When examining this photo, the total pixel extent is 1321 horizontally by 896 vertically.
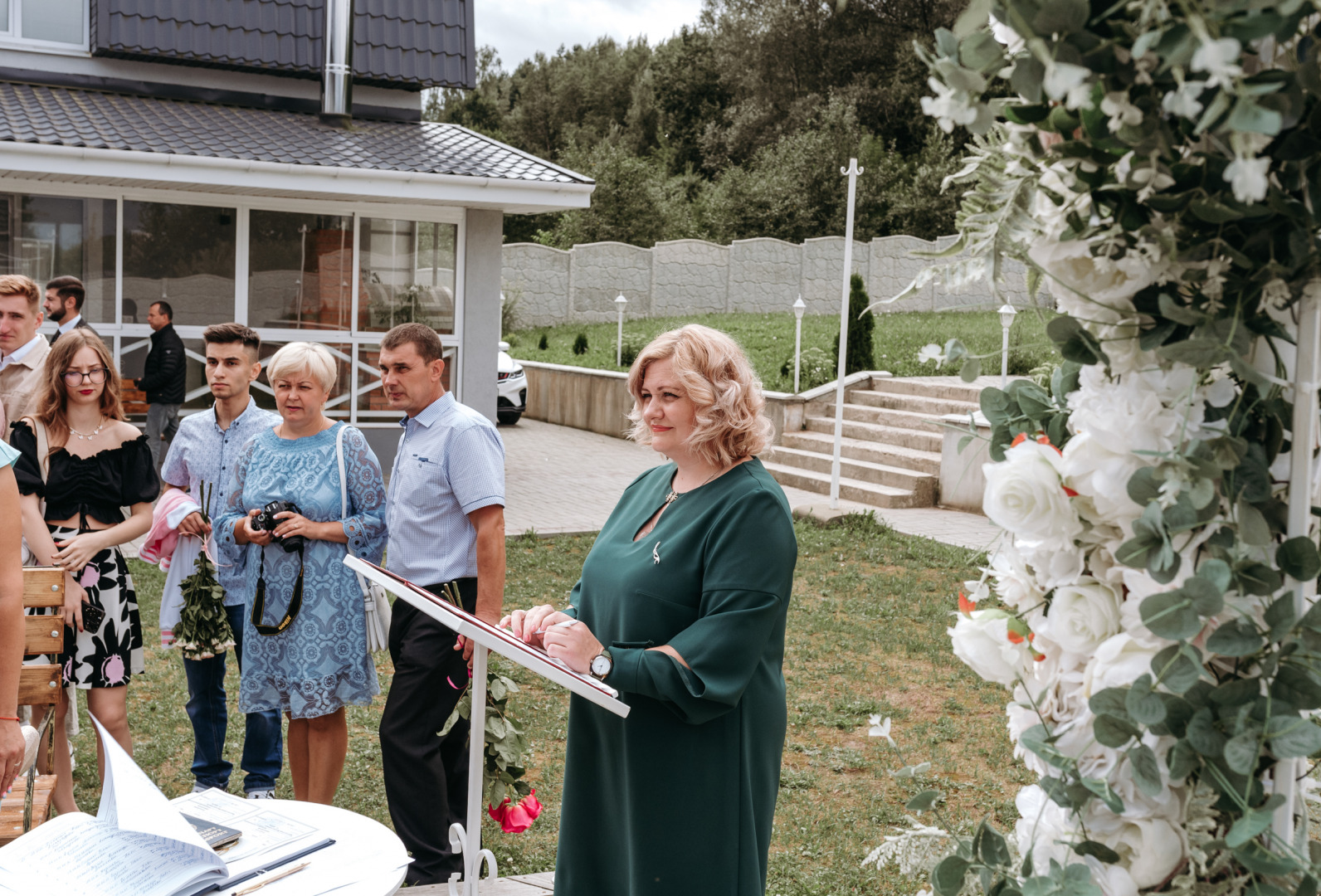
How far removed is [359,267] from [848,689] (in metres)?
8.42

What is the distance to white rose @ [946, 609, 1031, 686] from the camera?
139cm

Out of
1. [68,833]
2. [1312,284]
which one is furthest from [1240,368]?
[68,833]

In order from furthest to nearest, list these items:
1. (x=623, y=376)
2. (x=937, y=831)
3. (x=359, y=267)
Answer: (x=623, y=376) → (x=359, y=267) → (x=937, y=831)

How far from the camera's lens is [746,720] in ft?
8.88

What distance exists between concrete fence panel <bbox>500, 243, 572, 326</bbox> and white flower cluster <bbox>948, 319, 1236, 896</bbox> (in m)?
26.9

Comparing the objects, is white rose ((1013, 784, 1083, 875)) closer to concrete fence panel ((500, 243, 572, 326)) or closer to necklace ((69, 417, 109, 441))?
necklace ((69, 417, 109, 441))

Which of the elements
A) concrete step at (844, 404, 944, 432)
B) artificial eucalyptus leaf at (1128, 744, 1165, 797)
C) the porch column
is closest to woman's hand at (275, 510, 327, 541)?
artificial eucalyptus leaf at (1128, 744, 1165, 797)

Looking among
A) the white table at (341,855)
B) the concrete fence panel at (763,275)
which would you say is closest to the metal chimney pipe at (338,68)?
the white table at (341,855)

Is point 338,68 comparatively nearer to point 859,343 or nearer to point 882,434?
point 882,434

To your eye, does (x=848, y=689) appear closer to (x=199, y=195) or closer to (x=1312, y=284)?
(x=1312, y=284)

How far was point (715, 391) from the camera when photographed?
2.75 m

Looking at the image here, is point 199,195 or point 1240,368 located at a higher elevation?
point 199,195

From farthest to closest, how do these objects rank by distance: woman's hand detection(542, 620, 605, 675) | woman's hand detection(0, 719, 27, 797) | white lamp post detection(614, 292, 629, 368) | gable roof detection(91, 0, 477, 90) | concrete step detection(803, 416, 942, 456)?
white lamp post detection(614, 292, 629, 368), concrete step detection(803, 416, 942, 456), gable roof detection(91, 0, 477, 90), woman's hand detection(0, 719, 27, 797), woman's hand detection(542, 620, 605, 675)

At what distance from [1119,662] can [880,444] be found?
14144 mm
